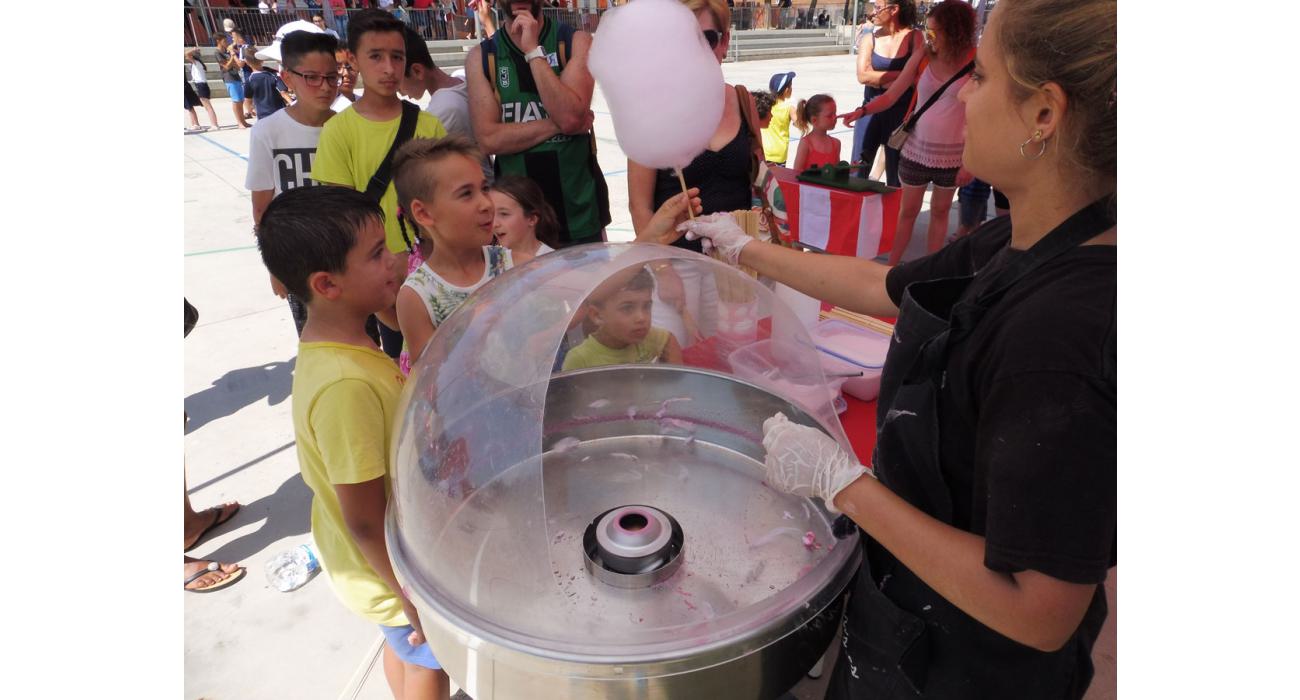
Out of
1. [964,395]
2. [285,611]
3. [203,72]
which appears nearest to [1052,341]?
[964,395]

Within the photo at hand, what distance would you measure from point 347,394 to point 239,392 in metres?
3.18

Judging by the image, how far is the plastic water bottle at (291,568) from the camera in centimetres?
268

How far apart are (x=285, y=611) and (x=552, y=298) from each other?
2.07 meters

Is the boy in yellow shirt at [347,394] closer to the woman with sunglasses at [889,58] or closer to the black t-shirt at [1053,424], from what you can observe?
the black t-shirt at [1053,424]

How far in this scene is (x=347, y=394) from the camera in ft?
4.71

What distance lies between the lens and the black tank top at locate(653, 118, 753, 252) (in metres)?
2.71

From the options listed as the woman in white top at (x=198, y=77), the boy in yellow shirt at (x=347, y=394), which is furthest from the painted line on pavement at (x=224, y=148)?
the boy in yellow shirt at (x=347, y=394)

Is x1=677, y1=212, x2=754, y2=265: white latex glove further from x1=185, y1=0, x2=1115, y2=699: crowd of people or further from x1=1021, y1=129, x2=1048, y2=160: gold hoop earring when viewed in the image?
x1=1021, y1=129, x2=1048, y2=160: gold hoop earring

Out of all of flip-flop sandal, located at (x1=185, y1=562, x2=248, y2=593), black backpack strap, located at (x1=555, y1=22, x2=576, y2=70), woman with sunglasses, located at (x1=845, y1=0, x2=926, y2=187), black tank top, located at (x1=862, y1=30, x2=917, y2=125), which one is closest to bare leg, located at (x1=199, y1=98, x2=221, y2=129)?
woman with sunglasses, located at (x1=845, y1=0, x2=926, y2=187)

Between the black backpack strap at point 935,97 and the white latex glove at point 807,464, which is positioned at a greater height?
the black backpack strap at point 935,97

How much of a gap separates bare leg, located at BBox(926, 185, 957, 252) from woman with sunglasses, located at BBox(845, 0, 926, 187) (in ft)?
3.18

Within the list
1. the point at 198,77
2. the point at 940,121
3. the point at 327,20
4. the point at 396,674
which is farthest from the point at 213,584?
the point at 327,20

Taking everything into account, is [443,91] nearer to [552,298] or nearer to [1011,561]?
[552,298]

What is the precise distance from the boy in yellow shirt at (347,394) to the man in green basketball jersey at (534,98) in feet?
5.08
